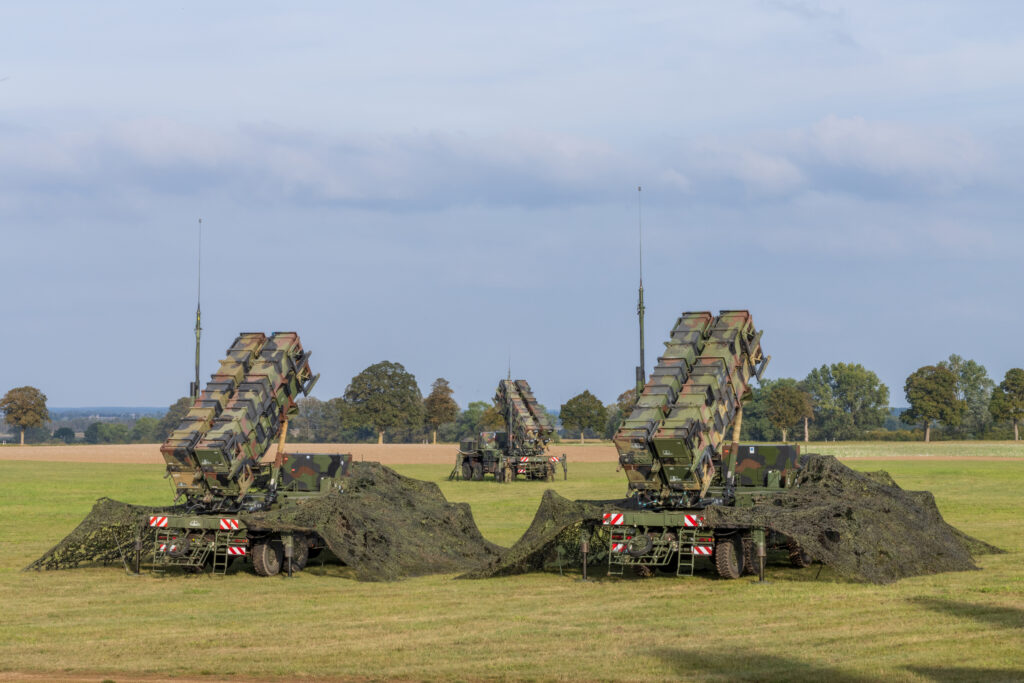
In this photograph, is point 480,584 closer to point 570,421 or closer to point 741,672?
point 741,672

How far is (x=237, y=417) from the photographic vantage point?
23.4 m

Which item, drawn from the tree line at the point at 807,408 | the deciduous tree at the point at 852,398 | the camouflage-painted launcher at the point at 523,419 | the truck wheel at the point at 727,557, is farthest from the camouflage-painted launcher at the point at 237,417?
the deciduous tree at the point at 852,398

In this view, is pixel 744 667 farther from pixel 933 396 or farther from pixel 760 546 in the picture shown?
pixel 933 396

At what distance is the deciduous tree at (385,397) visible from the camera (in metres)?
127

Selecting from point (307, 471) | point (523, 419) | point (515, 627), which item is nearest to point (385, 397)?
point (523, 419)

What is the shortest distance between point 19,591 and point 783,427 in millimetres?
120016

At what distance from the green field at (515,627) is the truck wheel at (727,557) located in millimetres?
217

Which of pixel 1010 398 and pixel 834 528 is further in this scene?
pixel 1010 398

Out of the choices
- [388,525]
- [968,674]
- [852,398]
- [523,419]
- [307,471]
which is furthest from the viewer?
[852,398]

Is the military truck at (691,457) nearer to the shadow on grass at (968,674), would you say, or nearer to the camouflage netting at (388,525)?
the camouflage netting at (388,525)

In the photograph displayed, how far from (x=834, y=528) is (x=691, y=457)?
8.25 ft

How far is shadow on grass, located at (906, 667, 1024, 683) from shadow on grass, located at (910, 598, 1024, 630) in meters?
2.97

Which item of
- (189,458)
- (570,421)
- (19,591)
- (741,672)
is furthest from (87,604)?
(570,421)

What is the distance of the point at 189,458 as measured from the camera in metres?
23.1
